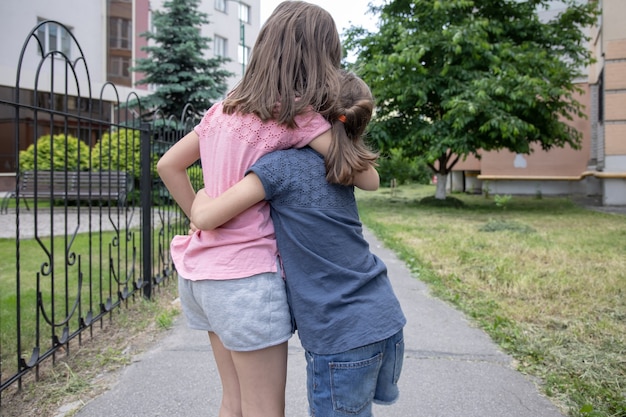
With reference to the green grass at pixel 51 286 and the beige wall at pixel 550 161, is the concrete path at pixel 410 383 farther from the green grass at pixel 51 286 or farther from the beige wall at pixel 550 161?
the beige wall at pixel 550 161

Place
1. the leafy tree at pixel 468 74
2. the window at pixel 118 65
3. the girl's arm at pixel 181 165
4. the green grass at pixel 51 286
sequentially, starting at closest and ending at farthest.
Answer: the girl's arm at pixel 181 165, the green grass at pixel 51 286, the leafy tree at pixel 468 74, the window at pixel 118 65

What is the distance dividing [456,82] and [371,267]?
13192 millimetres

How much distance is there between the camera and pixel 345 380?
4.77 feet

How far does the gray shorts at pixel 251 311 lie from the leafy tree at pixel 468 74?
11522mm

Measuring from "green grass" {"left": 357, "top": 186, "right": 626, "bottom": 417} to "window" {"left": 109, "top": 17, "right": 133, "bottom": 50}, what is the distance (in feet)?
63.2

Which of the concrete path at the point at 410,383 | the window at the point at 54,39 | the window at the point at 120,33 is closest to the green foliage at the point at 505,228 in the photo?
the concrete path at the point at 410,383

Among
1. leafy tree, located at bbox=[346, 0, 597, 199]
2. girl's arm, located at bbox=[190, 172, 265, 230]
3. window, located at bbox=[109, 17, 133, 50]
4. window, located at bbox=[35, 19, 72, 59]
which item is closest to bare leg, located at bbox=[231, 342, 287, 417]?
girl's arm, located at bbox=[190, 172, 265, 230]

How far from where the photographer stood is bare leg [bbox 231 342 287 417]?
1510 millimetres

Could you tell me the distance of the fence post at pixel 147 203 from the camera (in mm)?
4863

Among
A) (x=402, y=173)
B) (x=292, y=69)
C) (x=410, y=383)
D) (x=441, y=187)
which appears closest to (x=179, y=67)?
(x=441, y=187)

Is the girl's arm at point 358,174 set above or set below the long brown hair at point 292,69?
below

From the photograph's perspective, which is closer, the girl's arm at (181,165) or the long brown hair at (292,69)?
the long brown hair at (292,69)

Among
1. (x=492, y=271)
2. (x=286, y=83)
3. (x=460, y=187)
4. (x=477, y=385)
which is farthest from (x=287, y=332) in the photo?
(x=460, y=187)

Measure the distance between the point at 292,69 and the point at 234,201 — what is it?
0.39 meters
